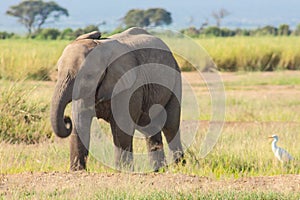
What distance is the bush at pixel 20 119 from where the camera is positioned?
34.0 feet

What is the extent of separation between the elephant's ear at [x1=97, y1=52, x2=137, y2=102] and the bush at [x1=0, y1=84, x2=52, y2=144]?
269cm

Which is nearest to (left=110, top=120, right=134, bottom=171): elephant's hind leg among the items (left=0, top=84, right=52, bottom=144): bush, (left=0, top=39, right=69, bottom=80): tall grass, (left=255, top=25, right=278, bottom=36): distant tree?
(left=0, top=84, right=52, bottom=144): bush

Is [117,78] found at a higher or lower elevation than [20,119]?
higher

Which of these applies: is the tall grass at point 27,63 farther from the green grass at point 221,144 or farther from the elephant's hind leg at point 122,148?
the elephant's hind leg at point 122,148

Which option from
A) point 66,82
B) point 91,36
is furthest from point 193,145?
point 66,82

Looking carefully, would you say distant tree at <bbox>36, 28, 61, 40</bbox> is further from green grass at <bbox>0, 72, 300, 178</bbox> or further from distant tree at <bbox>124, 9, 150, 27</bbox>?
green grass at <bbox>0, 72, 300, 178</bbox>

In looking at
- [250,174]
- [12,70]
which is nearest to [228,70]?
[12,70]

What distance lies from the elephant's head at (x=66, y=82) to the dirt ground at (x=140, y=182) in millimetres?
436

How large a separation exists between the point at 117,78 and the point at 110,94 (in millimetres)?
182

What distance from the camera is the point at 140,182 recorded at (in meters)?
7.12

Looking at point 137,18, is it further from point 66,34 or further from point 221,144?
point 221,144

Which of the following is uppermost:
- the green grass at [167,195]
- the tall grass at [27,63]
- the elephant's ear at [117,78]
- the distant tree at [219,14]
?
the elephant's ear at [117,78]

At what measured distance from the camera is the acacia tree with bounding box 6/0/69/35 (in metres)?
58.2

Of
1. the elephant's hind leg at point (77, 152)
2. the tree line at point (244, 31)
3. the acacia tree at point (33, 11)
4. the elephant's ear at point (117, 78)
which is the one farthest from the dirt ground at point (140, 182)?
the acacia tree at point (33, 11)
